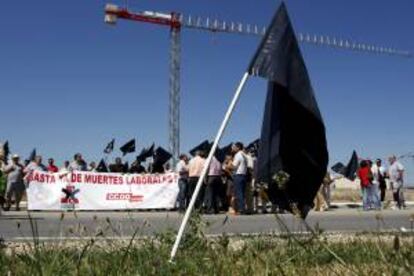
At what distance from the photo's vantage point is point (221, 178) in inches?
837

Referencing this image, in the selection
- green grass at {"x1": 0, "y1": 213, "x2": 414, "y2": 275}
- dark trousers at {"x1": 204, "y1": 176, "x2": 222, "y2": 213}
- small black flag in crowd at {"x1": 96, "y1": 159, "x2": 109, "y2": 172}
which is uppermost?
small black flag in crowd at {"x1": 96, "y1": 159, "x2": 109, "y2": 172}

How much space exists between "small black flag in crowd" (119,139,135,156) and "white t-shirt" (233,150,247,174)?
9.16 m

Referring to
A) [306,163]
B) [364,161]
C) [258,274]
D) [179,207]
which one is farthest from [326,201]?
[258,274]

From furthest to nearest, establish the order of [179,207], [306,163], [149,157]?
[149,157]
[179,207]
[306,163]

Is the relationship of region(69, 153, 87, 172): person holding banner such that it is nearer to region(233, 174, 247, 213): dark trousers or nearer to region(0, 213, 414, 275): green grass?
region(233, 174, 247, 213): dark trousers

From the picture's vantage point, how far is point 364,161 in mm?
24938

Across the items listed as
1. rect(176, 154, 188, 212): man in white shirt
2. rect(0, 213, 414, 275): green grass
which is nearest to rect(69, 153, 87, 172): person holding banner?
rect(176, 154, 188, 212): man in white shirt

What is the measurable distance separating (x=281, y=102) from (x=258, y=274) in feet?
6.73

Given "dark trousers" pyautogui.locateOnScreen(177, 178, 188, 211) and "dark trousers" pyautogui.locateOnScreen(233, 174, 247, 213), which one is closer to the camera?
"dark trousers" pyautogui.locateOnScreen(233, 174, 247, 213)

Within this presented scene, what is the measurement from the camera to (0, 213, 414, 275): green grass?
5.20 metres

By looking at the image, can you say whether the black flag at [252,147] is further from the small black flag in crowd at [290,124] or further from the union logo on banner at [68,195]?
the small black flag in crowd at [290,124]

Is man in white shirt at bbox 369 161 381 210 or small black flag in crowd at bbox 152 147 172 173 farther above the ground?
small black flag in crowd at bbox 152 147 172 173

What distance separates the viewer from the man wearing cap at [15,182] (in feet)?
72.5

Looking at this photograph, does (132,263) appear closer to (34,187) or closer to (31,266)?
(31,266)
